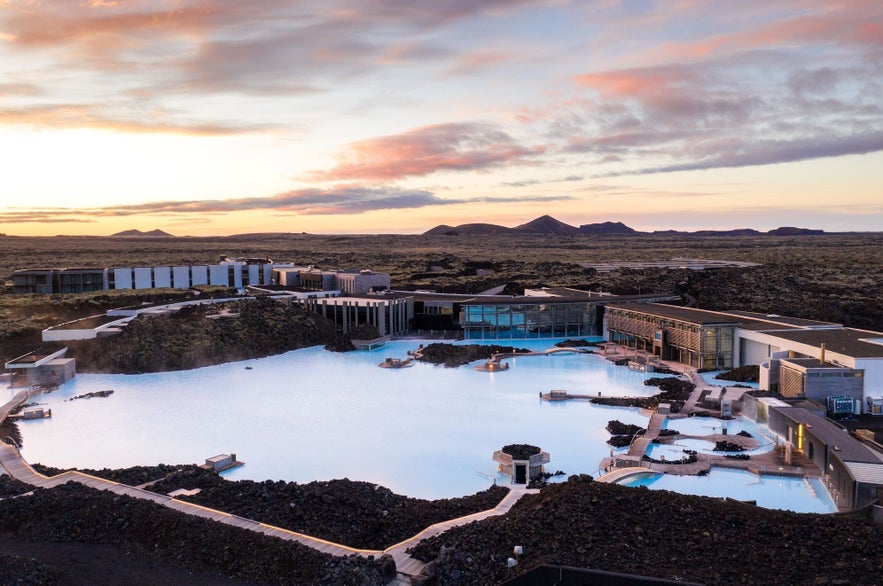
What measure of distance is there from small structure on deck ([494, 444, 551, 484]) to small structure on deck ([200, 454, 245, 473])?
7.35m

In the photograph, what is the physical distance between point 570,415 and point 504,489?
9.32 meters

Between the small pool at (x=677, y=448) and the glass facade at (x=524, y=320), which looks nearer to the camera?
the small pool at (x=677, y=448)

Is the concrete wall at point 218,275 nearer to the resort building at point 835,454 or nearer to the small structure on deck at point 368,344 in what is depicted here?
the small structure on deck at point 368,344

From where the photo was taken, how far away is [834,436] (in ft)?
56.5

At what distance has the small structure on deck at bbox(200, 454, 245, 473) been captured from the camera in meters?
18.4

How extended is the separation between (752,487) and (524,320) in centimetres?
2621

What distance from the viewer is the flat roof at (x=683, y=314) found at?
105 ft

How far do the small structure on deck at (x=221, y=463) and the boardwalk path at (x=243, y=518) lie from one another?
9.70ft

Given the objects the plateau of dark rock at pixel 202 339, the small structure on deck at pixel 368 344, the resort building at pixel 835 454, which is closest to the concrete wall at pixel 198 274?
the plateau of dark rock at pixel 202 339

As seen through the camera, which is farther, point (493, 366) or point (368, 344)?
point (368, 344)

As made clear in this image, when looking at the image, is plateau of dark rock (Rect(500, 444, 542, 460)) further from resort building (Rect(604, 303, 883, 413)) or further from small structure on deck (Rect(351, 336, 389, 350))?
small structure on deck (Rect(351, 336, 389, 350))

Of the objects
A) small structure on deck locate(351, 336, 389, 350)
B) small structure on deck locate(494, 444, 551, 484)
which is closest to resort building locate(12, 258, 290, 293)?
small structure on deck locate(351, 336, 389, 350)

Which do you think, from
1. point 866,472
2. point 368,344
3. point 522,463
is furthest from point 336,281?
point 866,472

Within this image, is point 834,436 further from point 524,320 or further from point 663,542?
point 524,320
